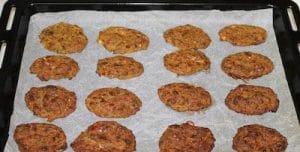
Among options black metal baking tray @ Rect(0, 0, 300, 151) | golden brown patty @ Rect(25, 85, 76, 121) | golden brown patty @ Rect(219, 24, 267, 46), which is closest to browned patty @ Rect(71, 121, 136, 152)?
golden brown patty @ Rect(25, 85, 76, 121)

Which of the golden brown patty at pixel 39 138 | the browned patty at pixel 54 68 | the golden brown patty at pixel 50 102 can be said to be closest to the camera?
the golden brown patty at pixel 39 138

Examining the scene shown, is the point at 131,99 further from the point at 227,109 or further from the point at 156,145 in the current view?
the point at 227,109

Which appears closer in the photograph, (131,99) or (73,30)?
(131,99)

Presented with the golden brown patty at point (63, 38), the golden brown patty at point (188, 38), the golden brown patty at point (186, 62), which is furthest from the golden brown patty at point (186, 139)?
the golden brown patty at point (63, 38)

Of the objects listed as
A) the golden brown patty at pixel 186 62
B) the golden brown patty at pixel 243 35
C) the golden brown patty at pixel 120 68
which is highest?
the golden brown patty at pixel 243 35

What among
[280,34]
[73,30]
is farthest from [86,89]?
[280,34]

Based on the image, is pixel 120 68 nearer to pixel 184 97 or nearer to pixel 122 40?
pixel 122 40

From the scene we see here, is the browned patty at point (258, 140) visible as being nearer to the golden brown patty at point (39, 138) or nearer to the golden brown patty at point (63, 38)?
the golden brown patty at point (39, 138)
